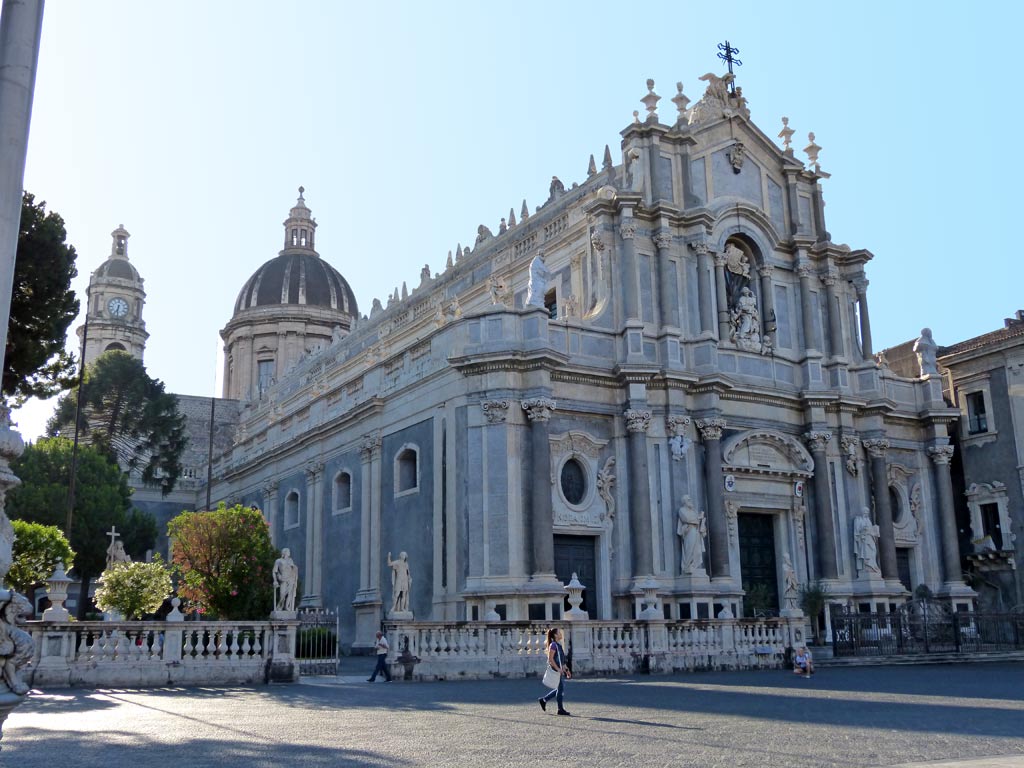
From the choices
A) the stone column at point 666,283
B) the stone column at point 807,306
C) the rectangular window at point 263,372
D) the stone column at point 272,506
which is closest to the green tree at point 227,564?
the stone column at point 272,506

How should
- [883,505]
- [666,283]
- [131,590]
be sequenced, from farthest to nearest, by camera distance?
[883,505] → [666,283] → [131,590]

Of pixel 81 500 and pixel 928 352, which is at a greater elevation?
pixel 928 352

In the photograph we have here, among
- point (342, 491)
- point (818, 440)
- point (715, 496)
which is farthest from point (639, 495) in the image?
point (342, 491)

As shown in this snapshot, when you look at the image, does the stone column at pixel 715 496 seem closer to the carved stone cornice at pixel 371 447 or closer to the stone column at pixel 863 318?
the stone column at pixel 863 318

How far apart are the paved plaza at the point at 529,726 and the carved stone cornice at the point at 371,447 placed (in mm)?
14354

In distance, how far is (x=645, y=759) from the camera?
10.5 m

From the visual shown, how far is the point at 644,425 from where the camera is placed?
3130cm

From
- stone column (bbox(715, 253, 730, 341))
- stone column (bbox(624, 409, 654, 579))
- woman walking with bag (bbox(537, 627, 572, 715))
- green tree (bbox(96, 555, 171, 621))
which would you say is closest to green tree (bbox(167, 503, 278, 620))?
green tree (bbox(96, 555, 171, 621))

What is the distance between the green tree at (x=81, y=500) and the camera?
147 feet

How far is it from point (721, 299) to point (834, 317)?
5.23m

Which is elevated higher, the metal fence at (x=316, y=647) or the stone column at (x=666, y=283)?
the stone column at (x=666, y=283)

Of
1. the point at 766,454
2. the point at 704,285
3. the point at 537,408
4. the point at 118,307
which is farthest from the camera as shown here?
the point at 118,307

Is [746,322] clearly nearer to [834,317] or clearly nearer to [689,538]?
[834,317]

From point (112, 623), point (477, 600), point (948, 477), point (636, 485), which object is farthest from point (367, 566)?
point (948, 477)
